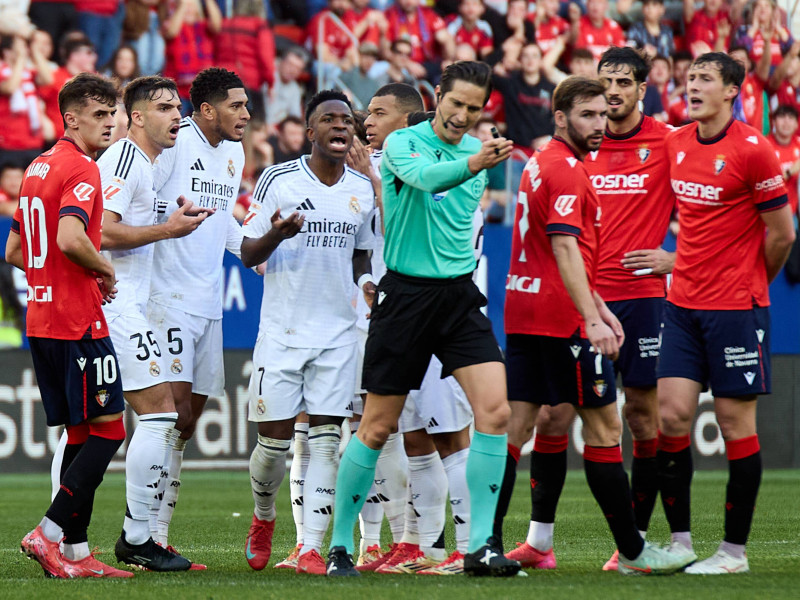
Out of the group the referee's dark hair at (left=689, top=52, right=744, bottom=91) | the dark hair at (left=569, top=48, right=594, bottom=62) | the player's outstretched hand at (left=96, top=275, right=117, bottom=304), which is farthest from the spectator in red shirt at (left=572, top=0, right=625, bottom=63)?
the player's outstretched hand at (left=96, top=275, right=117, bottom=304)

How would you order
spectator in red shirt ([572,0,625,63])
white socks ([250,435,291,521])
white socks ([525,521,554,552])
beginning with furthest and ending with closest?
1. spectator in red shirt ([572,0,625,63])
2. white socks ([250,435,291,521])
3. white socks ([525,521,554,552])

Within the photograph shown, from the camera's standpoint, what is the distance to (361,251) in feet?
22.6

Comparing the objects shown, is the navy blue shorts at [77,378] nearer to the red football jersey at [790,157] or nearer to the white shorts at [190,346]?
the white shorts at [190,346]

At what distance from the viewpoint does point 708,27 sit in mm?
17000

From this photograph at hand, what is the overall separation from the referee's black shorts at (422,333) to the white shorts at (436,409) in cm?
85

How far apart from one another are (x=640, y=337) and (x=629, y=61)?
1503 mm

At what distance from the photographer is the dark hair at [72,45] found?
573 inches

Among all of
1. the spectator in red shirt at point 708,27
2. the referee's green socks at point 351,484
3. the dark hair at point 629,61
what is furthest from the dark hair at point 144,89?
the spectator in red shirt at point 708,27

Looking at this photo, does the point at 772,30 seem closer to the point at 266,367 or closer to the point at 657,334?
the point at 657,334

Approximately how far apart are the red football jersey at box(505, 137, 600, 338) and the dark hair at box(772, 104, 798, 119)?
11.1 metres

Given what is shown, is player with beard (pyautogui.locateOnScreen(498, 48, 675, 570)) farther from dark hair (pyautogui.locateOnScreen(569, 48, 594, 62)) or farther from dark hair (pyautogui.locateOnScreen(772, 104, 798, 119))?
dark hair (pyautogui.locateOnScreen(772, 104, 798, 119))

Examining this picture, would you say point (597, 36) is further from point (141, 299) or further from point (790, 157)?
point (141, 299)

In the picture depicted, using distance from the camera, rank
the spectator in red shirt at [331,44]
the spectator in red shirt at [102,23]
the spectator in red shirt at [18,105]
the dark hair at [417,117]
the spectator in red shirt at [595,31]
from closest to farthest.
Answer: the dark hair at [417,117] → the spectator in red shirt at [18,105] → the spectator in red shirt at [102,23] → the spectator in red shirt at [331,44] → the spectator in red shirt at [595,31]

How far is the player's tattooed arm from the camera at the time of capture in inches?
239
